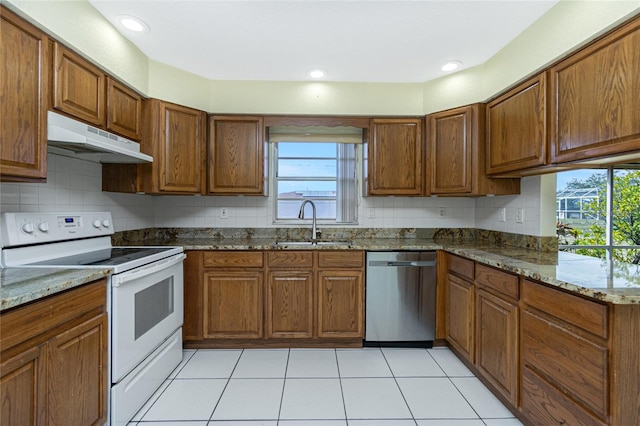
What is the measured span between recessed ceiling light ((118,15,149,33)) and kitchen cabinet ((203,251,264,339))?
1653 millimetres

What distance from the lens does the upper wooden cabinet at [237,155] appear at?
109 inches

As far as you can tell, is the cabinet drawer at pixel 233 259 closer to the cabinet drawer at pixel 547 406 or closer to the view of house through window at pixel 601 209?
the cabinet drawer at pixel 547 406

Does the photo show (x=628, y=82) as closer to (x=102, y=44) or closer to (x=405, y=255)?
(x=405, y=255)

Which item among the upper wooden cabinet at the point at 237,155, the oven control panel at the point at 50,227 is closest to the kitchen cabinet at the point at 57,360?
the oven control panel at the point at 50,227

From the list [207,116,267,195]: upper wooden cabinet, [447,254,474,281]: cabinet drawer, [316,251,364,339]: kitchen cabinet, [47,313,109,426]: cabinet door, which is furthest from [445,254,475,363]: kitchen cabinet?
[47,313,109,426]: cabinet door

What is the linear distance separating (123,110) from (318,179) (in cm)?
179

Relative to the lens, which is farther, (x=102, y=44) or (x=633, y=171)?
(x=633, y=171)

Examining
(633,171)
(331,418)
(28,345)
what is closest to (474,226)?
(633,171)

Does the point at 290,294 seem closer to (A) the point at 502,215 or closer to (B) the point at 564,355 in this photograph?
(B) the point at 564,355

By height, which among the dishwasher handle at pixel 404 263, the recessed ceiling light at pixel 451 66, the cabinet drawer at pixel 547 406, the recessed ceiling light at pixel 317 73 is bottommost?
the cabinet drawer at pixel 547 406

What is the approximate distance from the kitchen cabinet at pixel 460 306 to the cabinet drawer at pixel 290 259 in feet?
3.75

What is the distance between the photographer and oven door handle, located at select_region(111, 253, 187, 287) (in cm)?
158

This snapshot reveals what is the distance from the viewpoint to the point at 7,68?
135 cm

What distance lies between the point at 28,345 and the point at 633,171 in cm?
448
